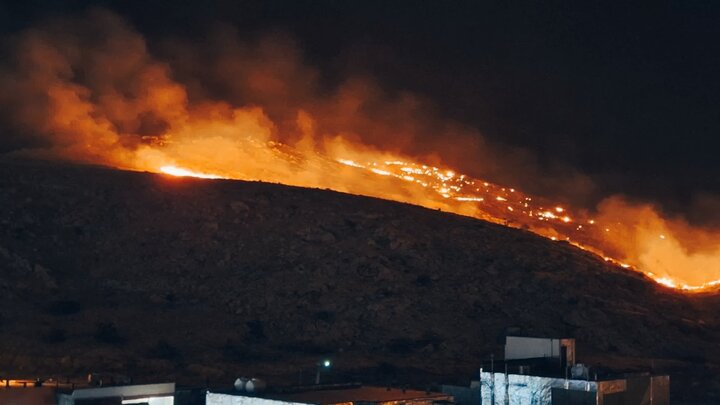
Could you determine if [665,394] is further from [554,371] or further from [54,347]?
[54,347]

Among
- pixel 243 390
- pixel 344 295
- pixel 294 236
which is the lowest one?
pixel 243 390

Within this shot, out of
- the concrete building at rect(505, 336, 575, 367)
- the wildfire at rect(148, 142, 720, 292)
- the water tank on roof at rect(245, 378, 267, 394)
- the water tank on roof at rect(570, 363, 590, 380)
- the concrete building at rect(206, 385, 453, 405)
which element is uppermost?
the wildfire at rect(148, 142, 720, 292)

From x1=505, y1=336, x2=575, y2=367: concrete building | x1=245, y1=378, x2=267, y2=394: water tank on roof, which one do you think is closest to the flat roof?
x1=245, y1=378, x2=267, y2=394: water tank on roof

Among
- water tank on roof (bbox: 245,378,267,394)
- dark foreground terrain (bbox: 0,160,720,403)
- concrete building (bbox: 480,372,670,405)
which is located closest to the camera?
concrete building (bbox: 480,372,670,405)

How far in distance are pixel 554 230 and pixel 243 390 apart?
80706 mm

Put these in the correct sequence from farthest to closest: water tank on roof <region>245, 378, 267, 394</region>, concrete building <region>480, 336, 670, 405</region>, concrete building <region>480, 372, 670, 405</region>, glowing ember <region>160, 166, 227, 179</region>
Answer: glowing ember <region>160, 166, 227, 179</region>, water tank on roof <region>245, 378, 267, 394</region>, concrete building <region>480, 336, 670, 405</region>, concrete building <region>480, 372, 670, 405</region>

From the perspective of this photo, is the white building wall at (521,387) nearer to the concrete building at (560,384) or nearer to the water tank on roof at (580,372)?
the concrete building at (560,384)

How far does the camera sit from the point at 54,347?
54.2 metres

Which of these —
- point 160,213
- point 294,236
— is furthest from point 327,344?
point 160,213

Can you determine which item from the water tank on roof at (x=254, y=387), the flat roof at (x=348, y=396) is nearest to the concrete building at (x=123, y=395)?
the flat roof at (x=348, y=396)

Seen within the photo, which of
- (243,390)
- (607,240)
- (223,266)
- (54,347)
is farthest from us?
(607,240)

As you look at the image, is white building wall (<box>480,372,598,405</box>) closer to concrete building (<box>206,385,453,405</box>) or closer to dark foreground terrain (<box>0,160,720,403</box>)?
concrete building (<box>206,385,453,405</box>)

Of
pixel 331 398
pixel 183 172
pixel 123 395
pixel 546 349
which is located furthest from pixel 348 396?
pixel 183 172

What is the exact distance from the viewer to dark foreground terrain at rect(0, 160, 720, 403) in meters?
55.3
